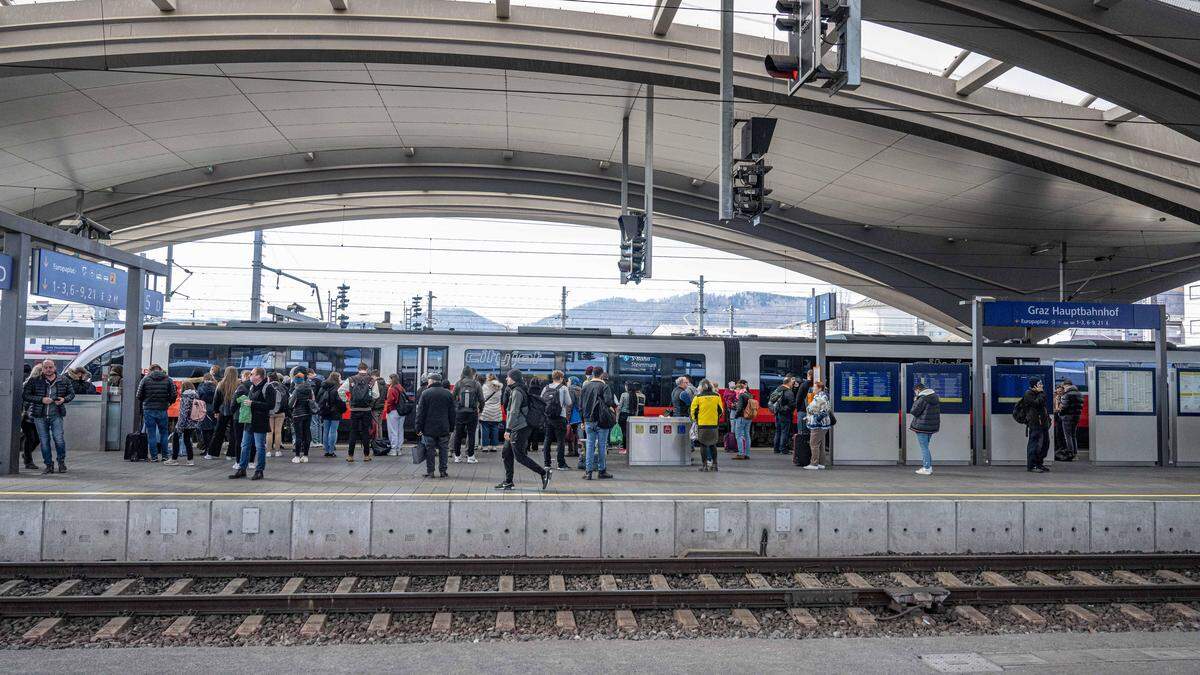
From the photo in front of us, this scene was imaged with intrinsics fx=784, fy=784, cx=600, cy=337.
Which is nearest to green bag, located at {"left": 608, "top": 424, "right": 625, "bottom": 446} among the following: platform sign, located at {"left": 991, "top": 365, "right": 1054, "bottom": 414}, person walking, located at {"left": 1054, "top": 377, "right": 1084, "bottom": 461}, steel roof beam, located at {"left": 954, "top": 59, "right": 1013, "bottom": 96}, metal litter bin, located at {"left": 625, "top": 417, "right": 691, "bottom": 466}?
metal litter bin, located at {"left": 625, "top": 417, "right": 691, "bottom": 466}

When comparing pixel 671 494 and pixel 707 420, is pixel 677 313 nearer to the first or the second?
pixel 707 420

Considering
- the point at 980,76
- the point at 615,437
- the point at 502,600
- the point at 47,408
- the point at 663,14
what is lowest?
the point at 502,600

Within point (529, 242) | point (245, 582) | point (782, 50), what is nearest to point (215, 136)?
point (529, 242)

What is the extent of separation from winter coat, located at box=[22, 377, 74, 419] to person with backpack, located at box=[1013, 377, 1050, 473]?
14.8 metres

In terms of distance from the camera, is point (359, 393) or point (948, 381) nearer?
point (359, 393)

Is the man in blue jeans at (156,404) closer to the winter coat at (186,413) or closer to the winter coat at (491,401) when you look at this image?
the winter coat at (186,413)

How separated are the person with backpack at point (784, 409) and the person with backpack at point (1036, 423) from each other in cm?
380

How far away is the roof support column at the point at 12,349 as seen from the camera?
34.0 ft

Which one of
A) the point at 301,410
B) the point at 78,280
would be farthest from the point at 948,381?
the point at 78,280

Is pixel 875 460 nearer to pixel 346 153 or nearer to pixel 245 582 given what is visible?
pixel 245 582

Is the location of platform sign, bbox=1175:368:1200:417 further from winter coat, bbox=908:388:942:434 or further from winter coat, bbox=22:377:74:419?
winter coat, bbox=22:377:74:419

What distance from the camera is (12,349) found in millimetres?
10453

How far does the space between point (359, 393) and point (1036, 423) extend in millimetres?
11280

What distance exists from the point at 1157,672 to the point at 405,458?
11.0 meters
